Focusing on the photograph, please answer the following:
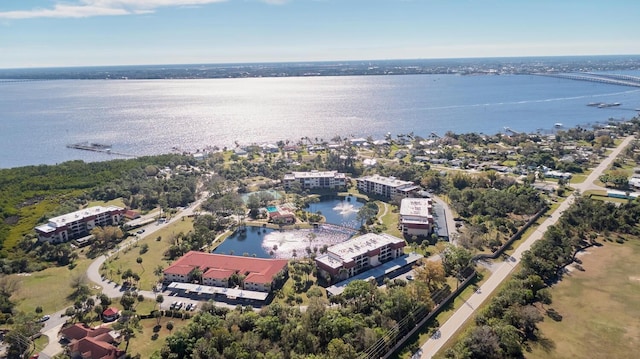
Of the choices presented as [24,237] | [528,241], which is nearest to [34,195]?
[24,237]

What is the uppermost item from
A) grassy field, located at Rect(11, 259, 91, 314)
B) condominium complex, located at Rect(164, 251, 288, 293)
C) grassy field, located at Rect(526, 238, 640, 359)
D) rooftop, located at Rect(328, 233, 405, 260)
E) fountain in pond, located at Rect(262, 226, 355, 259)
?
rooftop, located at Rect(328, 233, 405, 260)

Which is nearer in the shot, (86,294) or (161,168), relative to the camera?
(86,294)

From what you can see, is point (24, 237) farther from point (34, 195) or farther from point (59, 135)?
point (59, 135)

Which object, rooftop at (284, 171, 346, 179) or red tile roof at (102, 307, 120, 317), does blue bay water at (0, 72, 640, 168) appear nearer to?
rooftop at (284, 171, 346, 179)

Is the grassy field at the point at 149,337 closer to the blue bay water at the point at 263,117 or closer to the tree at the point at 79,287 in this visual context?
the tree at the point at 79,287

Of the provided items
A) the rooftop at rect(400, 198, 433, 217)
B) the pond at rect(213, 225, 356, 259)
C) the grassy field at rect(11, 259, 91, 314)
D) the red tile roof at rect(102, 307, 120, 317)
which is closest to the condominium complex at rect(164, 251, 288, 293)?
the pond at rect(213, 225, 356, 259)

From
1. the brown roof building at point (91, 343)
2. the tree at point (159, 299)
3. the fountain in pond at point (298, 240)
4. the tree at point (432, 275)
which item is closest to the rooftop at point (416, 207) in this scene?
the fountain in pond at point (298, 240)
